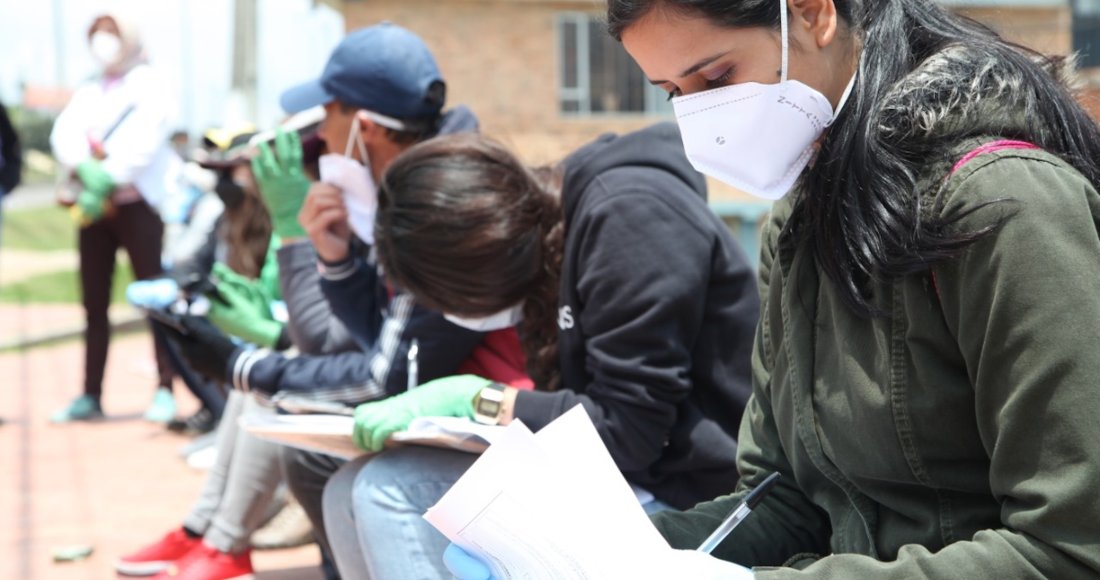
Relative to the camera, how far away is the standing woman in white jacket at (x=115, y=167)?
247 inches

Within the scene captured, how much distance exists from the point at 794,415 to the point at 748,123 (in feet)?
1.22

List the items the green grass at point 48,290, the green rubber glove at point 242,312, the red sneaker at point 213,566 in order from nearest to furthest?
the red sneaker at point 213,566
the green rubber glove at point 242,312
the green grass at point 48,290

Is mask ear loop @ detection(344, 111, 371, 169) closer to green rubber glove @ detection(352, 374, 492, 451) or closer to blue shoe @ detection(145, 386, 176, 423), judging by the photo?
green rubber glove @ detection(352, 374, 492, 451)

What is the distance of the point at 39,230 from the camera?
781 inches

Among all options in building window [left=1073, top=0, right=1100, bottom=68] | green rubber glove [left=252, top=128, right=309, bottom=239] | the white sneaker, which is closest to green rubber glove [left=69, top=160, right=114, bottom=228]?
the white sneaker

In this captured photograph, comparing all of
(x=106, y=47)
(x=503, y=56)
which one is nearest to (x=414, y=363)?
(x=106, y=47)

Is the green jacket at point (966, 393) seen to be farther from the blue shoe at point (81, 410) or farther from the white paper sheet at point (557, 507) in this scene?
the blue shoe at point (81, 410)

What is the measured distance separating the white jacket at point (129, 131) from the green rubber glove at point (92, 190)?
5 cm

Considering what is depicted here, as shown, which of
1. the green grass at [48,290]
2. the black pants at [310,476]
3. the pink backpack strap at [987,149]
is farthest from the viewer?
the green grass at [48,290]

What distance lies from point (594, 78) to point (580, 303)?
17.5 m

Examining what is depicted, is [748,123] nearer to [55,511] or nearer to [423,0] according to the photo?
[55,511]

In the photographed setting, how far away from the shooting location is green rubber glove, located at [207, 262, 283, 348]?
12.2 feet

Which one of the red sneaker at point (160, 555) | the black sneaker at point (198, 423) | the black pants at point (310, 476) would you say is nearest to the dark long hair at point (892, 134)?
the black pants at point (310, 476)

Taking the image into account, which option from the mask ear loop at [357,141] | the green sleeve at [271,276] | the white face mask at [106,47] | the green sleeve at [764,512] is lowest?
the green sleeve at [271,276]
